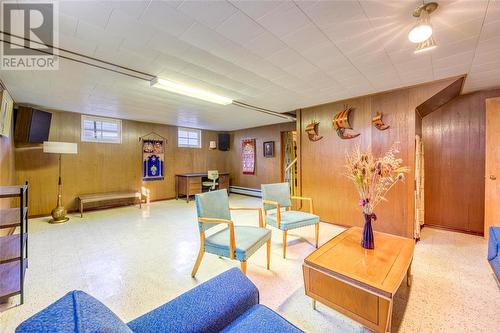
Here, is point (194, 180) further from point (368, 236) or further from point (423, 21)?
point (423, 21)

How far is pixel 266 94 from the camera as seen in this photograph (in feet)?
12.1

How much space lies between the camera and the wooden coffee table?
1.43 m

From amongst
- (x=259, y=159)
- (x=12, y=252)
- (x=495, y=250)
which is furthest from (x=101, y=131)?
(x=495, y=250)

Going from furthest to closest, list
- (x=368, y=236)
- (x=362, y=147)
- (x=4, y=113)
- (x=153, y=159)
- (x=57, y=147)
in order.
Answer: (x=153, y=159), (x=57, y=147), (x=362, y=147), (x=4, y=113), (x=368, y=236)

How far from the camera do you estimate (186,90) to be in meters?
3.36

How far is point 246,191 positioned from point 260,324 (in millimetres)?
6731

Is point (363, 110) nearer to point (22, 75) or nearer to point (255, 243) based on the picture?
point (255, 243)

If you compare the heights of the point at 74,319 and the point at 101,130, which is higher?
the point at 101,130

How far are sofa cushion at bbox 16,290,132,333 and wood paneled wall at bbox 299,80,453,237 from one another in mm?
3830

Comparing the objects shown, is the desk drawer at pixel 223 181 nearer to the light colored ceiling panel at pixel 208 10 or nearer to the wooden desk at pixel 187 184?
the wooden desk at pixel 187 184

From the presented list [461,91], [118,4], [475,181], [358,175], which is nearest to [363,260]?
[358,175]

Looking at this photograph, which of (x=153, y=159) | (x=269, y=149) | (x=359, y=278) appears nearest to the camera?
(x=359, y=278)

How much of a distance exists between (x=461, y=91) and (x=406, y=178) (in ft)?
5.71

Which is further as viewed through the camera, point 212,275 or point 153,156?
point 153,156
